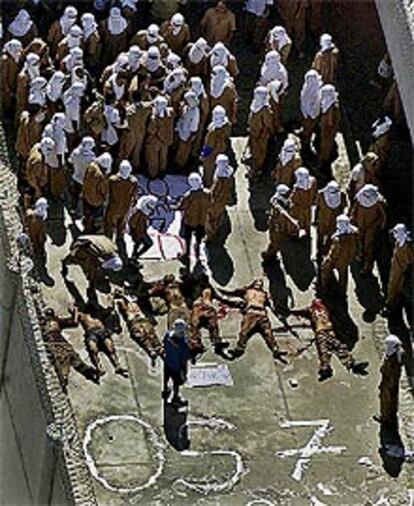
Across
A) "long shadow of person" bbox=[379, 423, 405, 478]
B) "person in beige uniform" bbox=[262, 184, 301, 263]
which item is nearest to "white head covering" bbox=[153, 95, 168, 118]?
"person in beige uniform" bbox=[262, 184, 301, 263]

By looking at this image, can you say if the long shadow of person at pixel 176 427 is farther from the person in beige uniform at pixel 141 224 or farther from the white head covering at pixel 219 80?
the white head covering at pixel 219 80

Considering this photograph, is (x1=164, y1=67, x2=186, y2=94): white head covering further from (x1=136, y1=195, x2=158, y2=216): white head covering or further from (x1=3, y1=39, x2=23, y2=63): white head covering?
(x1=3, y1=39, x2=23, y2=63): white head covering

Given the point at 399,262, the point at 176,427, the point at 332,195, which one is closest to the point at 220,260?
the point at 332,195

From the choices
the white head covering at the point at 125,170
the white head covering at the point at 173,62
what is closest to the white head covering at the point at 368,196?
the white head covering at the point at 125,170

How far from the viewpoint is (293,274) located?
38.0m

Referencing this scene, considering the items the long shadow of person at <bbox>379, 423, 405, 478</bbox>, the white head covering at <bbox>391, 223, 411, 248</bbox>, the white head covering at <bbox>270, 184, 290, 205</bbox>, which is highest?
the white head covering at <bbox>270, 184, 290, 205</bbox>

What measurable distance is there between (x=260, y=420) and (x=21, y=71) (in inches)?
238

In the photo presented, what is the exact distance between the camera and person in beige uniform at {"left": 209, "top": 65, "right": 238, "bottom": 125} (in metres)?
38.7

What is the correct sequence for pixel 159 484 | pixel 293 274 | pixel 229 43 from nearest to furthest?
pixel 159 484, pixel 293 274, pixel 229 43

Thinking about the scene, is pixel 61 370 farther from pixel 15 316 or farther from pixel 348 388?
pixel 348 388

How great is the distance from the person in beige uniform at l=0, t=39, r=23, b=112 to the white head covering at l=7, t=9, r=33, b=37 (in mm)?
392

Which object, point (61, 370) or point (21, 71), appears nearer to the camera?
point (61, 370)

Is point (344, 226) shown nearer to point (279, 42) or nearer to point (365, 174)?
point (365, 174)

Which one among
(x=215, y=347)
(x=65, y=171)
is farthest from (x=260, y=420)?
(x=65, y=171)
